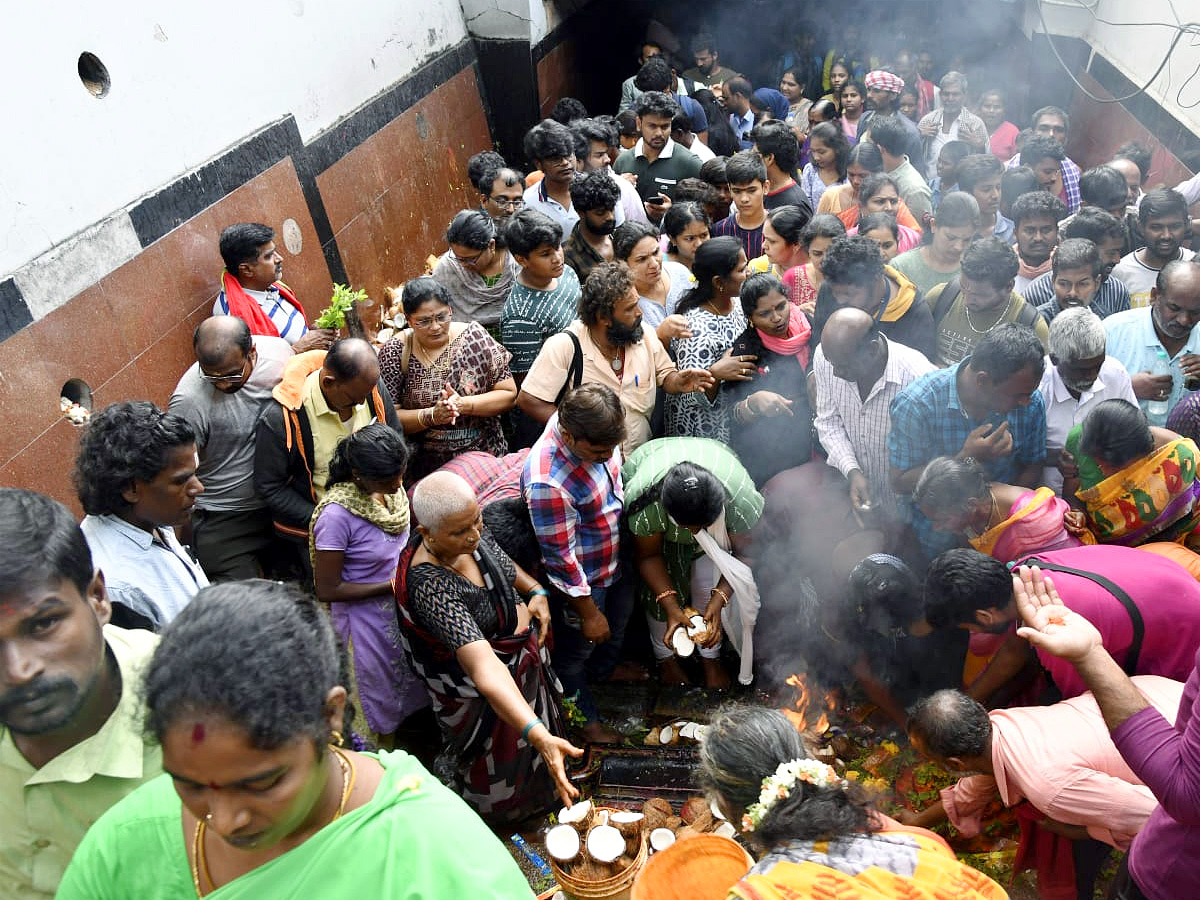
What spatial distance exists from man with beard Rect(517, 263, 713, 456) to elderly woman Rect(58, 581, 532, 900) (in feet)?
9.18

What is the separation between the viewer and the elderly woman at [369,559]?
3.53 m

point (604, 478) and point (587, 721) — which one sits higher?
point (604, 478)

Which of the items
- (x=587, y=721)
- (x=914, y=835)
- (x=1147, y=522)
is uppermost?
(x=914, y=835)

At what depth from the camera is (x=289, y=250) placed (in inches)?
248

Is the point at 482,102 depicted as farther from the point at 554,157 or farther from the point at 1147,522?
the point at 1147,522

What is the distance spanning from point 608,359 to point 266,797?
316 centimetres

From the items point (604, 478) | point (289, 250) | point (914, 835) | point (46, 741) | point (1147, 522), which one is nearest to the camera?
point (46, 741)

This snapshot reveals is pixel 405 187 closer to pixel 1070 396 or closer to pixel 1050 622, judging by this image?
pixel 1070 396

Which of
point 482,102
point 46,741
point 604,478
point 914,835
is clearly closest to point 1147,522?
point 914,835

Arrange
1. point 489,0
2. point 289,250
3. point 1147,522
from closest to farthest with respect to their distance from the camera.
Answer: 1. point 1147,522
2. point 289,250
3. point 489,0

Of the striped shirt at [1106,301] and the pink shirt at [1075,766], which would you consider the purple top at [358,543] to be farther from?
the striped shirt at [1106,301]

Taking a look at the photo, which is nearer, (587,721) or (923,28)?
(587,721)

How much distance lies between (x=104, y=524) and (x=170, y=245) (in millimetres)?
2683

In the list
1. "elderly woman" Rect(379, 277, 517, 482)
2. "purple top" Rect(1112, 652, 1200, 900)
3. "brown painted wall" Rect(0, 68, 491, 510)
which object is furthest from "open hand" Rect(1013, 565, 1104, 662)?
"brown painted wall" Rect(0, 68, 491, 510)
